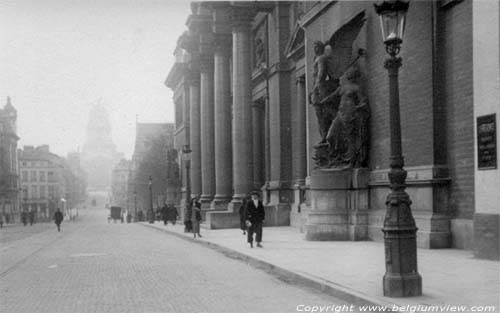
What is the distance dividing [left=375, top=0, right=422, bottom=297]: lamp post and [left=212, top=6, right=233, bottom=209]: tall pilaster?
27211mm

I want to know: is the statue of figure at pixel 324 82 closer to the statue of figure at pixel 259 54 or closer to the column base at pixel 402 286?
the column base at pixel 402 286

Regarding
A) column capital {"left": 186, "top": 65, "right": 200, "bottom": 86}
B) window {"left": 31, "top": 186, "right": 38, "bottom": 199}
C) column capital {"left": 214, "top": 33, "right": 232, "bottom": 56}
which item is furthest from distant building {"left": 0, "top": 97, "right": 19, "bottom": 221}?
column capital {"left": 214, "top": 33, "right": 232, "bottom": 56}

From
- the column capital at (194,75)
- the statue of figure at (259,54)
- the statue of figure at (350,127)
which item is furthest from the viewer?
the column capital at (194,75)

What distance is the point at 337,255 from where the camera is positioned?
1522 centimetres

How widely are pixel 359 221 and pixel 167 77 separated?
52595 millimetres

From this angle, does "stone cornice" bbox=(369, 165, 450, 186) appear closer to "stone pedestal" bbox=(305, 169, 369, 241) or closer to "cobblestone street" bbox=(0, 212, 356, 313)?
"stone pedestal" bbox=(305, 169, 369, 241)

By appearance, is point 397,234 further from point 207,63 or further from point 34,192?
point 34,192

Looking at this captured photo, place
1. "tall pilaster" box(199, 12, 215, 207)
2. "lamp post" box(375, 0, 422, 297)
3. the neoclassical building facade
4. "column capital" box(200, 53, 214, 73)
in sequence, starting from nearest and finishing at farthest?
"lamp post" box(375, 0, 422, 297) → the neoclassical building facade → "tall pilaster" box(199, 12, 215, 207) → "column capital" box(200, 53, 214, 73)

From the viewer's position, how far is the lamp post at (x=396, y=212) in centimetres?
916

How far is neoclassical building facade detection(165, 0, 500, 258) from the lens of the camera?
1414 centimetres

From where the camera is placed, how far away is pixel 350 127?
20.0m

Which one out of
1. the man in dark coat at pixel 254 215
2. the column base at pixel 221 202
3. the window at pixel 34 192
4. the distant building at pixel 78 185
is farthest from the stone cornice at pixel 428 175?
the distant building at pixel 78 185

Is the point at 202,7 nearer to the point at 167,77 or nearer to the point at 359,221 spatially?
the point at 359,221

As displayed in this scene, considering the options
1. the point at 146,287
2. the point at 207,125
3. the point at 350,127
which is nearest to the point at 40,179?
the point at 207,125
